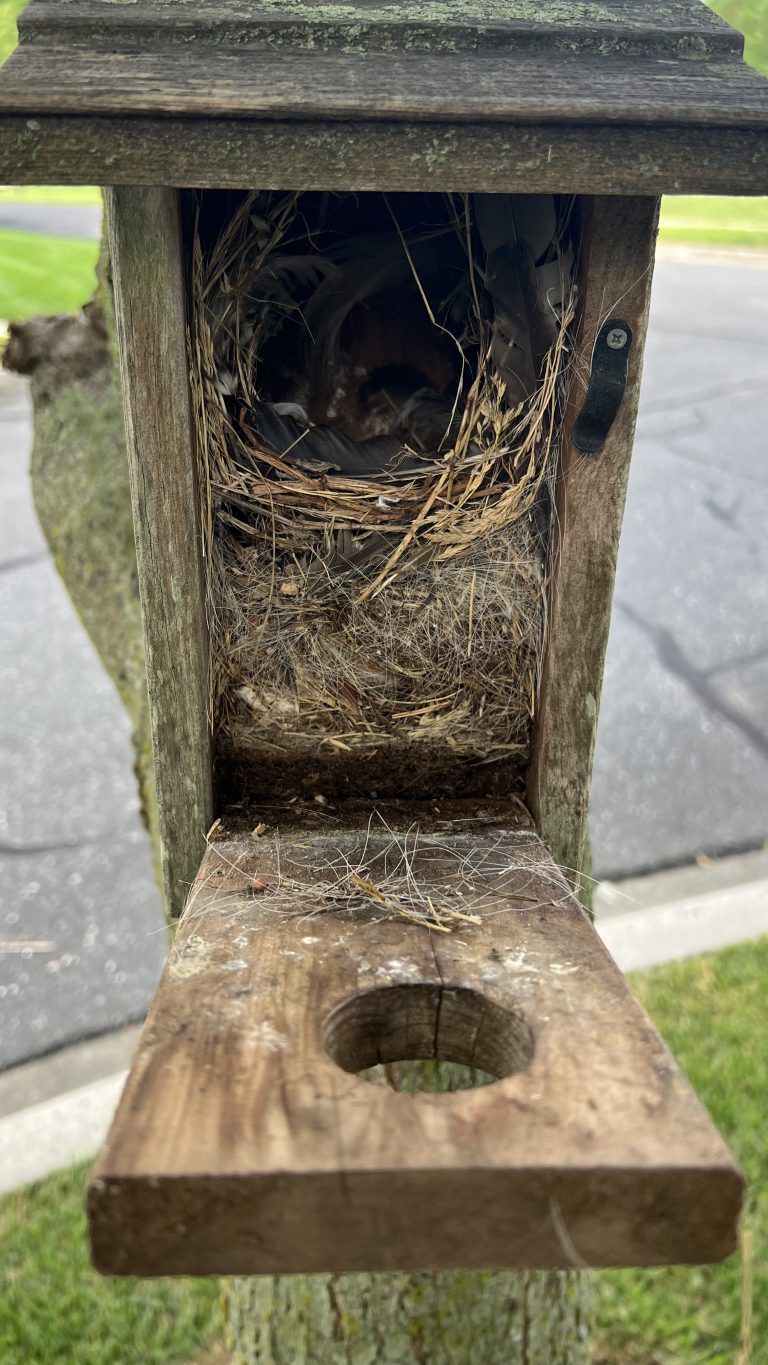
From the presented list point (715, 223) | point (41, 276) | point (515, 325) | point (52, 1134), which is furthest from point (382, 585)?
point (715, 223)

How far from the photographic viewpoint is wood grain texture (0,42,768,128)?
114cm

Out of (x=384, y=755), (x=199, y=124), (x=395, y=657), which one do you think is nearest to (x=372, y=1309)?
(x=384, y=755)

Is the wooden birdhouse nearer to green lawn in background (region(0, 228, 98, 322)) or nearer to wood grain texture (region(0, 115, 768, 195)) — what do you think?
wood grain texture (region(0, 115, 768, 195))

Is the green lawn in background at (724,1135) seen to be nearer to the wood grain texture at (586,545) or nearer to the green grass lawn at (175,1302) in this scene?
the green grass lawn at (175,1302)

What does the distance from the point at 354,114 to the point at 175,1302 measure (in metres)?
2.40

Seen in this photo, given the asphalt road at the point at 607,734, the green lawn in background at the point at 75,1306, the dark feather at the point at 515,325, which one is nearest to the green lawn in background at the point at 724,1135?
the asphalt road at the point at 607,734

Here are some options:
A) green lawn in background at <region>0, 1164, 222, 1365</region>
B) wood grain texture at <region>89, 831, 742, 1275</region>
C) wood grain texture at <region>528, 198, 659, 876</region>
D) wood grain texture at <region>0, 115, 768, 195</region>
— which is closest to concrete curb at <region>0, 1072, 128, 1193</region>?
green lawn in background at <region>0, 1164, 222, 1365</region>

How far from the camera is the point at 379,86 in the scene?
1181 millimetres

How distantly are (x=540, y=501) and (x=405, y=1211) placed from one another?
3.27ft

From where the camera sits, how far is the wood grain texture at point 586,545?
140 cm

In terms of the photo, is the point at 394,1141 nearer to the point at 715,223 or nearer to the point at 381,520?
the point at 381,520

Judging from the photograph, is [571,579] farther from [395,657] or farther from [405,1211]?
[405,1211]

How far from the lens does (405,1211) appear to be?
971mm

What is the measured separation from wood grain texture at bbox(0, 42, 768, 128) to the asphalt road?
2.24m
